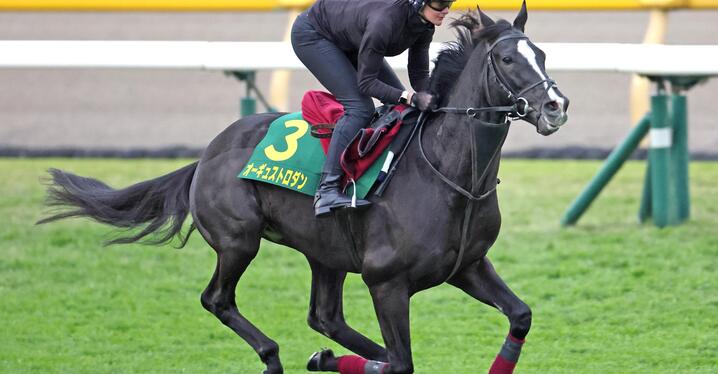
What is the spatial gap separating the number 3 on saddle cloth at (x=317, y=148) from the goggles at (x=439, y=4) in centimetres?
45

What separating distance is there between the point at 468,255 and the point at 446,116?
554mm

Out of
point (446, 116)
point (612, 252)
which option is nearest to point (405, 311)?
point (446, 116)

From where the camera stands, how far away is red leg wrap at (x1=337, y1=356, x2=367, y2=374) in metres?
5.42

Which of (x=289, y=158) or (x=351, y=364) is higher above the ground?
(x=289, y=158)

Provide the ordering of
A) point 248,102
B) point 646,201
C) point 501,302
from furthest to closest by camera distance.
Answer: point 646,201
point 248,102
point 501,302

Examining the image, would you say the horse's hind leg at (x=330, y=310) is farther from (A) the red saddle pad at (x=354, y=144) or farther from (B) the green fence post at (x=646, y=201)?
(B) the green fence post at (x=646, y=201)

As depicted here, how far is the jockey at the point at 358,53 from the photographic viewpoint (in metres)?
5.04

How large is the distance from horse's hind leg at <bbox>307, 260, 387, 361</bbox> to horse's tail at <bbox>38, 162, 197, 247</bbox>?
2.15ft

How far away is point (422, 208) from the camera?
5.04 m

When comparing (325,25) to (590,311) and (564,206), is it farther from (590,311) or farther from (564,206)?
(564,206)

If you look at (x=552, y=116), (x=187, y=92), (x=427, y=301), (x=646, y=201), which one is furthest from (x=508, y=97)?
(x=187, y=92)

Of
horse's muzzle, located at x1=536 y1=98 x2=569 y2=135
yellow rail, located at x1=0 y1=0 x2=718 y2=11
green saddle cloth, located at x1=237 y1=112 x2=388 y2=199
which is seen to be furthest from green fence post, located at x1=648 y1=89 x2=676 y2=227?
horse's muzzle, located at x1=536 y1=98 x2=569 y2=135

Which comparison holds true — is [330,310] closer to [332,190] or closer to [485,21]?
[332,190]

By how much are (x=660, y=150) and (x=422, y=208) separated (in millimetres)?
3709
